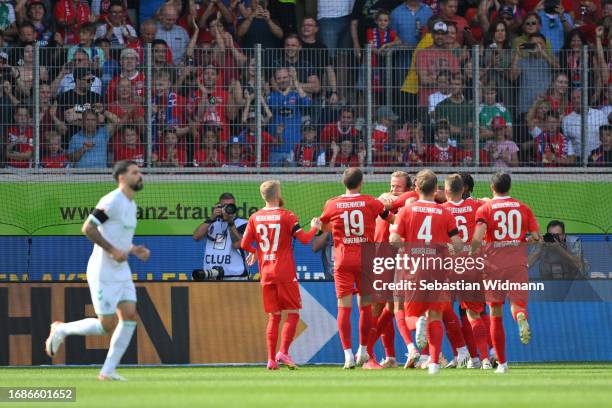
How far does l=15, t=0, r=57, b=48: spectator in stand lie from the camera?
2013 cm

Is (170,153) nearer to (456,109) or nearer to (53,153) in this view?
(53,153)

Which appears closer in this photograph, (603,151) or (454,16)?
(603,151)

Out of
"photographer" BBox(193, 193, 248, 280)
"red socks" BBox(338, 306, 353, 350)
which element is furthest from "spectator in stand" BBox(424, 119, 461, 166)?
"red socks" BBox(338, 306, 353, 350)

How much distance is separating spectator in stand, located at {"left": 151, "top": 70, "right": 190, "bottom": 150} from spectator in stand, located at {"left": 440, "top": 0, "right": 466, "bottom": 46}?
16.4ft

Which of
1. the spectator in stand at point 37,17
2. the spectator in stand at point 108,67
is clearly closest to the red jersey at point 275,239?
the spectator in stand at point 108,67

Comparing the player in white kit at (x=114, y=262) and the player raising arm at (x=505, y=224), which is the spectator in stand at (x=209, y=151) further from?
the player in white kit at (x=114, y=262)

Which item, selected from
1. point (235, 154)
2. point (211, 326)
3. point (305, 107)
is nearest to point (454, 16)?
point (305, 107)

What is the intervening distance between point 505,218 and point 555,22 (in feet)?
28.1

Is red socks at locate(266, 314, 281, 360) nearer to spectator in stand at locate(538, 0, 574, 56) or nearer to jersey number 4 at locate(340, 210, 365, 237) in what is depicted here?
jersey number 4 at locate(340, 210, 365, 237)

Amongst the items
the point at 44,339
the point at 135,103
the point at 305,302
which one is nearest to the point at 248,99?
the point at 135,103

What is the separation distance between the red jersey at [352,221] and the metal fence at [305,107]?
416 centimetres

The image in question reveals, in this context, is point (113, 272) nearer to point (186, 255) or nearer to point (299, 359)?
point (299, 359)

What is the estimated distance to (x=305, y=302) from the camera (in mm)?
16312

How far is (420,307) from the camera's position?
1355 centimetres
